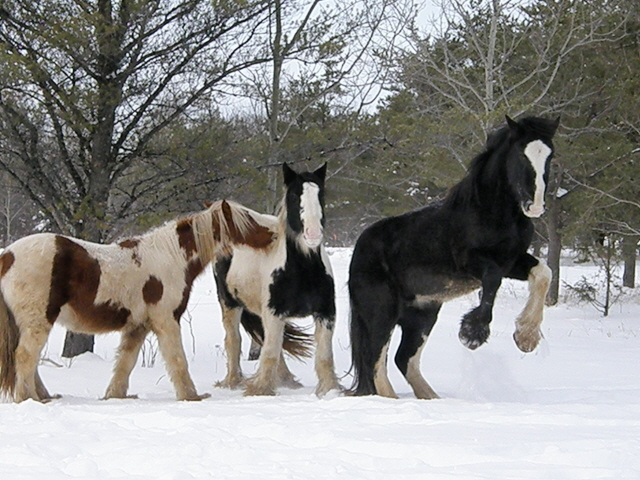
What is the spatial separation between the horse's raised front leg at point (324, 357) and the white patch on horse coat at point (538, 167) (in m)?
2.17

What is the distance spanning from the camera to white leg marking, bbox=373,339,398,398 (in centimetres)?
618

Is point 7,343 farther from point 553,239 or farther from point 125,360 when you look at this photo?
point 553,239

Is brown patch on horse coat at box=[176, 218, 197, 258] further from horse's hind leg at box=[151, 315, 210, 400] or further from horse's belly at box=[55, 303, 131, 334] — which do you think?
horse's belly at box=[55, 303, 131, 334]

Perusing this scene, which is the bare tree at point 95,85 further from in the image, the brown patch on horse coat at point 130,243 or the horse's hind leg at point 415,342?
the horse's hind leg at point 415,342

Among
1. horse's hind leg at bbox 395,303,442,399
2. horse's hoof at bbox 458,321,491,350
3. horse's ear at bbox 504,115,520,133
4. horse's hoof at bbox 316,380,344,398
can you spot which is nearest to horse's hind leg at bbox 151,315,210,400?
horse's hoof at bbox 316,380,344,398

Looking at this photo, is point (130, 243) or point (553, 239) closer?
point (130, 243)

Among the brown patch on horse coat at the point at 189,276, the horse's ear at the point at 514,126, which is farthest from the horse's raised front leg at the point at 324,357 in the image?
the horse's ear at the point at 514,126

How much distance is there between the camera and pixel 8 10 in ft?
26.6

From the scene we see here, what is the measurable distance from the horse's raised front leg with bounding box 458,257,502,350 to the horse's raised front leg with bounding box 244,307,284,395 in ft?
5.95

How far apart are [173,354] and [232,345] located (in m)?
1.29

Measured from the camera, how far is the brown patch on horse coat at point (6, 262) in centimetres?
580

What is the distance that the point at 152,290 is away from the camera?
6.19 m

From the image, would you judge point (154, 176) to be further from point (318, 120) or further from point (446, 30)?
point (446, 30)

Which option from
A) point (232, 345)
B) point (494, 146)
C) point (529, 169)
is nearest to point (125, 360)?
point (232, 345)
